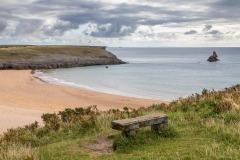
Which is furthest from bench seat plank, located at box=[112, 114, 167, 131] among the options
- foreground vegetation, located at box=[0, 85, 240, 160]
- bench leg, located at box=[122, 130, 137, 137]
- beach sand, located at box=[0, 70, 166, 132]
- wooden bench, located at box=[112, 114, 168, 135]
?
beach sand, located at box=[0, 70, 166, 132]

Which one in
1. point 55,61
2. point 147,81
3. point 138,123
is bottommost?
point 147,81

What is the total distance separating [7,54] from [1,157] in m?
85.8

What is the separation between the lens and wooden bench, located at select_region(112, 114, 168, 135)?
8.92 meters

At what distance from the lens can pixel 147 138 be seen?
30.5 feet

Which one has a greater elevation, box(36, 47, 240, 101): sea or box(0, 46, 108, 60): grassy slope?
box(0, 46, 108, 60): grassy slope

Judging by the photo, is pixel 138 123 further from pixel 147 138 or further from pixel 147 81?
pixel 147 81

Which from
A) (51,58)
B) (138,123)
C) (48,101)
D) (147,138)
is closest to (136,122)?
(138,123)

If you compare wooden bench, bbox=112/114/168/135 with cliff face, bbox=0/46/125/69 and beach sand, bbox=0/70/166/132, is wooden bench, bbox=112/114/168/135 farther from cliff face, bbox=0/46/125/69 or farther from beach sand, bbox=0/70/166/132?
cliff face, bbox=0/46/125/69

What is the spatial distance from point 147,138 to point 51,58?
8699 cm

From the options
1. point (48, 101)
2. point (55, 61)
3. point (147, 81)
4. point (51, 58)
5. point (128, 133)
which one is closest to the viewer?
point (128, 133)

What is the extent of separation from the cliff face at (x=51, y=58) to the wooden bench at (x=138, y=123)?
7253cm

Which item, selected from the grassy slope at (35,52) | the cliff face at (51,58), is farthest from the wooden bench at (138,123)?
the grassy slope at (35,52)

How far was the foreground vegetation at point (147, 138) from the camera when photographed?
8.04 metres

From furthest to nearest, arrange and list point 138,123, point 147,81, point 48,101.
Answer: point 147,81 < point 48,101 < point 138,123
